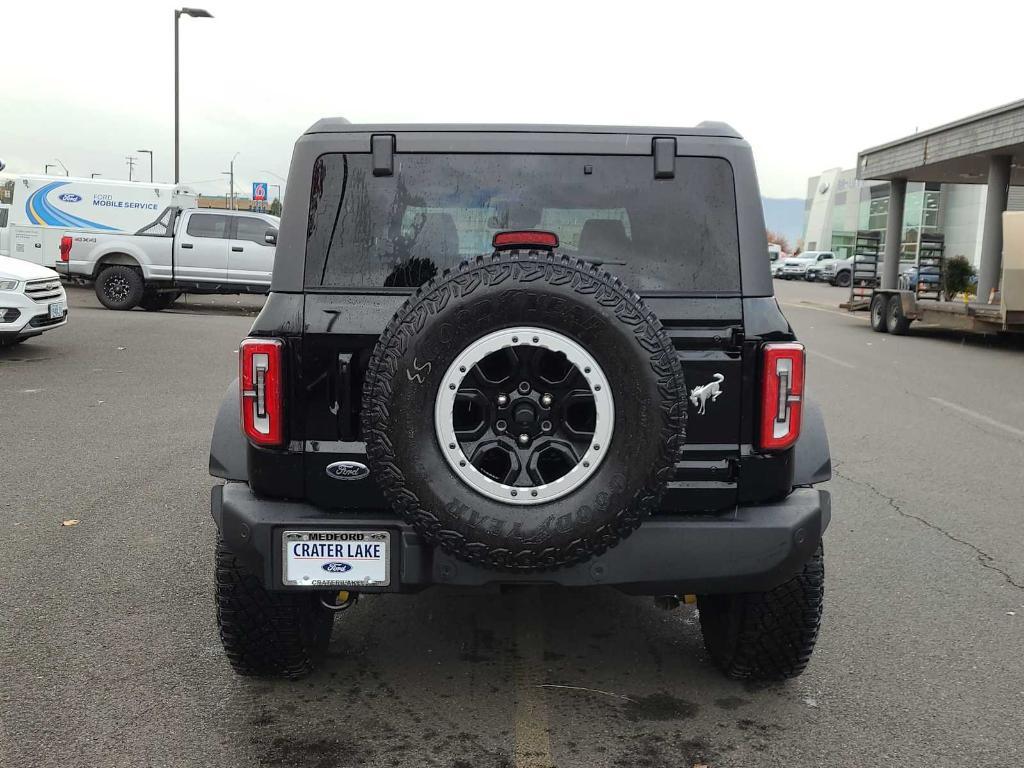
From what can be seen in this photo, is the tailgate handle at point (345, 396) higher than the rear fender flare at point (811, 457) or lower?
higher

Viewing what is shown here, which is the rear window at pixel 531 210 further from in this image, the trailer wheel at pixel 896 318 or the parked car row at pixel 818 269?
the parked car row at pixel 818 269

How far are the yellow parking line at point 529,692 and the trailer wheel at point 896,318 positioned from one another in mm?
17749

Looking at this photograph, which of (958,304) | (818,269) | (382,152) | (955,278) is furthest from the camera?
(818,269)

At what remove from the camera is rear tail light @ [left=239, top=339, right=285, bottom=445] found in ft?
10.5

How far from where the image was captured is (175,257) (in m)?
20.4

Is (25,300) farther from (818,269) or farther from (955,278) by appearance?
(818,269)

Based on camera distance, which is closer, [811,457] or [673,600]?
[811,457]

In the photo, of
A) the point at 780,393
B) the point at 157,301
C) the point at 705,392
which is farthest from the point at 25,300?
the point at 780,393

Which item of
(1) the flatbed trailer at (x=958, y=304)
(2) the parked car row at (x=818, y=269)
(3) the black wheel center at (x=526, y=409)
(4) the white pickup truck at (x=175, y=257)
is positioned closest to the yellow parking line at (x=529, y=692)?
(3) the black wheel center at (x=526, y=409)

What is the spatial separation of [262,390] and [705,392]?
1.40m

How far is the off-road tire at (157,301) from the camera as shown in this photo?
826 inches

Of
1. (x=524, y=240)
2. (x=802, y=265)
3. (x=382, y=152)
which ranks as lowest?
(x=802, y=265)

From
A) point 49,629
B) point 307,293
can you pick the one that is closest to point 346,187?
point 307,293

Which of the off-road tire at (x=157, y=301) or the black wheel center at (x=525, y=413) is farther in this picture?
the off-road tire at (x=157, y=301)
